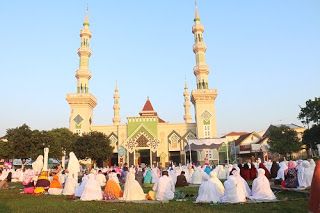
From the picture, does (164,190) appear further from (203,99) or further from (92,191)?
(203,99)

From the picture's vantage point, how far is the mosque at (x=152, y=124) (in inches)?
1989

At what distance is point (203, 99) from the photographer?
51906mm

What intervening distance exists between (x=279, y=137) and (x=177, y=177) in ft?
101

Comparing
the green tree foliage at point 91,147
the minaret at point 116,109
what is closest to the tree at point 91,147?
the green tree foliage at point 91,147

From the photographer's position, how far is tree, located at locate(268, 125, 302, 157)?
45188 millimetres

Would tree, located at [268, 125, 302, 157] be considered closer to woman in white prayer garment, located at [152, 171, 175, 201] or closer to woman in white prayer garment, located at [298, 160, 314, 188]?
woman in white prayer garment, located at [298, 160, 314, 188]

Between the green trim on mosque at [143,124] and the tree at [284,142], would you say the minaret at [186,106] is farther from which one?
the tree at [284,142]

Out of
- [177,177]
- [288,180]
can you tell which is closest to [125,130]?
[177,177]

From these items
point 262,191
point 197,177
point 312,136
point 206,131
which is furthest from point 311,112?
point 262,191

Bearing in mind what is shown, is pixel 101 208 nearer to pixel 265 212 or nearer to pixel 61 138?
pixel 265 212

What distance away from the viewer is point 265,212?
862cm

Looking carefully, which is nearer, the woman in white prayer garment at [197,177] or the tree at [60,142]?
the woman in white prayer garment at [197,177]

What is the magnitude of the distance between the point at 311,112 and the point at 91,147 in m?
26.2

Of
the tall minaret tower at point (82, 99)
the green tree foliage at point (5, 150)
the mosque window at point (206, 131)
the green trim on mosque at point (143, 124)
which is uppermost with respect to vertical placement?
the tall minaret tower at point (82, 99)
